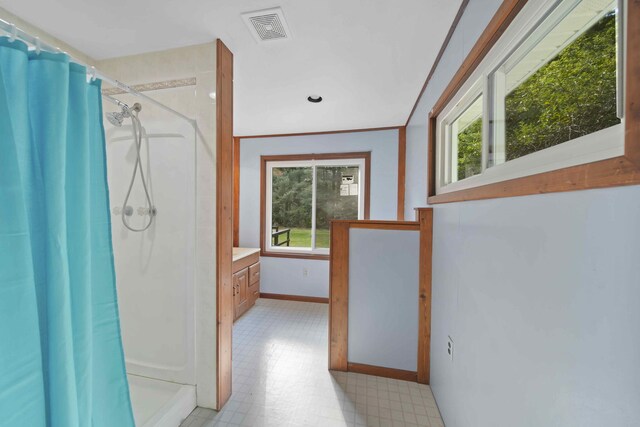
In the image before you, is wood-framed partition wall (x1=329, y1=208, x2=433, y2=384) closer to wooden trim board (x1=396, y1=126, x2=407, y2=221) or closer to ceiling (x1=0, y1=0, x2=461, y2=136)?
ceiling (x1=0, y1=0, x2=461, y2=136)

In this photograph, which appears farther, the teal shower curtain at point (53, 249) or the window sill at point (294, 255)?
the window sill at point (294, 255)

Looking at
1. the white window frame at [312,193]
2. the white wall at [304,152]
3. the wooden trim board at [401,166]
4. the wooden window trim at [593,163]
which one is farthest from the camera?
the white window frame at [312,193]

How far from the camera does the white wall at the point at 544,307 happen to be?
492mm

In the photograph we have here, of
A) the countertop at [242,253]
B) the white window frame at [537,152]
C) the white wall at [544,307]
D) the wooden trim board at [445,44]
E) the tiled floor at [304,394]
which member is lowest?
the tiled floor at [304,394]

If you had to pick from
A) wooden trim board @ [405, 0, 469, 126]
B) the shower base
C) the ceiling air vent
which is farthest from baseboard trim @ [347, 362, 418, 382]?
the ceiling air vent

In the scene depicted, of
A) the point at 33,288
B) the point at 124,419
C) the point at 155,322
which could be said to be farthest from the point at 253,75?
the point at 124,419

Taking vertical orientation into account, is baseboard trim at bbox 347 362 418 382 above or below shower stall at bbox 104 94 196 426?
below

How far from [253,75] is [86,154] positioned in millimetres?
1542

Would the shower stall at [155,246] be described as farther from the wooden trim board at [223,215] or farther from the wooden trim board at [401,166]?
the wooden trim board at [401,166]

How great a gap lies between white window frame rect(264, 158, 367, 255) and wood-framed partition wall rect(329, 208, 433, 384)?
4.90 feet

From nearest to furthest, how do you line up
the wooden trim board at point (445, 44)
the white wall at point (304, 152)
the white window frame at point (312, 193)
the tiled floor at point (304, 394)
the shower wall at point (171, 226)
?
the wooden trim board at point (445, 44)
the tiled floor at point (304, 394)
the shower wall at point (171, 226)
the white wall at point (304, 152)
the white window frame at point (312, 193)

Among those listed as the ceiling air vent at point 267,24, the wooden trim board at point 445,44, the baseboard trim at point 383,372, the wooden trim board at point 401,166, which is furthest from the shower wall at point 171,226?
the wooden trim board at point 401,166

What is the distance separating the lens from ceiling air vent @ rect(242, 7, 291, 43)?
1.39m

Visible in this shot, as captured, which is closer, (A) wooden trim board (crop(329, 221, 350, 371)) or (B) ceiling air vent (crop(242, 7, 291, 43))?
(B) ceiling air vent (crop(242, 7, 291, 43))
